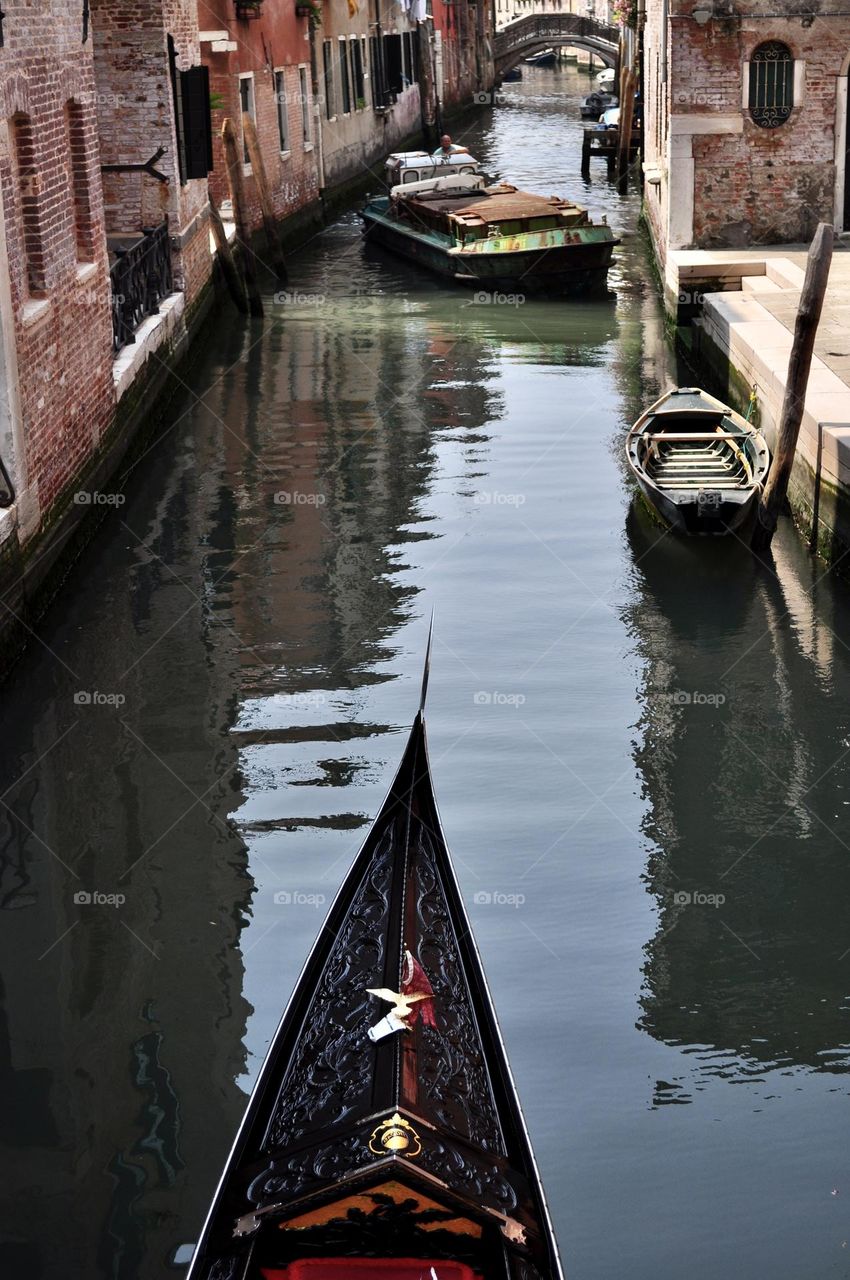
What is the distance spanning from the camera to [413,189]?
18.5 meters

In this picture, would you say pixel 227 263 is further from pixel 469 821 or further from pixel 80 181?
pixel 469 821

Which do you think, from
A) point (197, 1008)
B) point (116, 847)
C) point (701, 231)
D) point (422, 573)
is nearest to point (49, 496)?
point (422, 573)

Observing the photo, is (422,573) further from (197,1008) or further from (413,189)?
(413,189)

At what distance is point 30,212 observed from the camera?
744 cm

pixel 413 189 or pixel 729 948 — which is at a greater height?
pixel 413 189

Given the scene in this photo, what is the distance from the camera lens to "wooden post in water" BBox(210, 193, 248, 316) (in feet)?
45.2

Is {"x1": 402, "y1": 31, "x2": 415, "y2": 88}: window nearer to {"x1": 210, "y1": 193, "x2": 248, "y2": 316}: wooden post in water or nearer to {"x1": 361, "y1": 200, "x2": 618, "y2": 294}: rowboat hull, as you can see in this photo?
{"x1": 361, "y1": 200, "x2": 618, "y2": 294}: rowboat hull

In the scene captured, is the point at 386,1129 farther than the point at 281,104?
No

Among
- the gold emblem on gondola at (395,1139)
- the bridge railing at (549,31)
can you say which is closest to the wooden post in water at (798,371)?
the gold emblem on gondola at (395,1139)

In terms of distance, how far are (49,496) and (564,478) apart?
338 cm

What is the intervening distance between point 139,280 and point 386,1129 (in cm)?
862

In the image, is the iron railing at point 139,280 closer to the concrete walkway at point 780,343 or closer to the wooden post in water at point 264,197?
the wooden post in water at point 264,197

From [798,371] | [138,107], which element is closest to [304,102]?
[138,107]

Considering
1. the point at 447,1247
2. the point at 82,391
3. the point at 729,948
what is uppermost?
the point at 82,391
